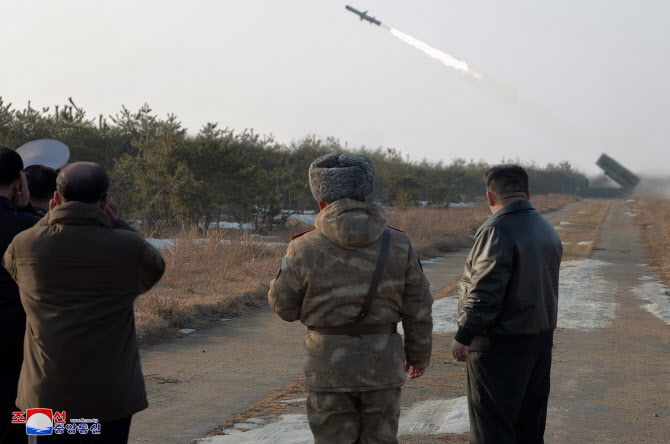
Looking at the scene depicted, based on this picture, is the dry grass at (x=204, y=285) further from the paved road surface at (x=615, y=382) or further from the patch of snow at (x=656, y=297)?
the patch of snow at (x=656, y=297)

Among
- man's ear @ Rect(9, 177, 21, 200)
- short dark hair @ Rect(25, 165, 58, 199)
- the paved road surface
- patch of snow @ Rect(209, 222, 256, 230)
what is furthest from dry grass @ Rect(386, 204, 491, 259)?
man's ear @ Rect(9, 177, 21, 200)

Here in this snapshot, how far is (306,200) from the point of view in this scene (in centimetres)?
3378

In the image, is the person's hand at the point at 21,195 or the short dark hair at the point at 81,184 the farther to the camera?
the person's hand at the point at 21,195

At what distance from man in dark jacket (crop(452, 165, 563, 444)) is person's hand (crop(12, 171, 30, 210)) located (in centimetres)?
231

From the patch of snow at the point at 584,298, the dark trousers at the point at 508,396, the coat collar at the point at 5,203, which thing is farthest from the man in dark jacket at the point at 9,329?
the patch of snow at the point at 584,298

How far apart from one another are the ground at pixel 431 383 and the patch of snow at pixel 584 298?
0.14 feet

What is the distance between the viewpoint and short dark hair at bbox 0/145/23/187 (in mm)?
3275

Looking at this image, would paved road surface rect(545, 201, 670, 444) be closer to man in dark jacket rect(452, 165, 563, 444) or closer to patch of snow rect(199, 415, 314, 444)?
man in dark jacket rect(452, 165, 563, 444)

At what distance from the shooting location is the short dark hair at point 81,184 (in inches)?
110

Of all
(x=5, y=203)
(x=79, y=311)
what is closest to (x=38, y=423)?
(x=79, y=311)

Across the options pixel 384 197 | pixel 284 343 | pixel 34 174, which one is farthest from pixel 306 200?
pixel 34 174

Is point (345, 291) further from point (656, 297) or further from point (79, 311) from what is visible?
point (656, 297)

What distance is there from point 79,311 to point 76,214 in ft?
1.28

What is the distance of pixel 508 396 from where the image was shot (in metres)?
3.60
